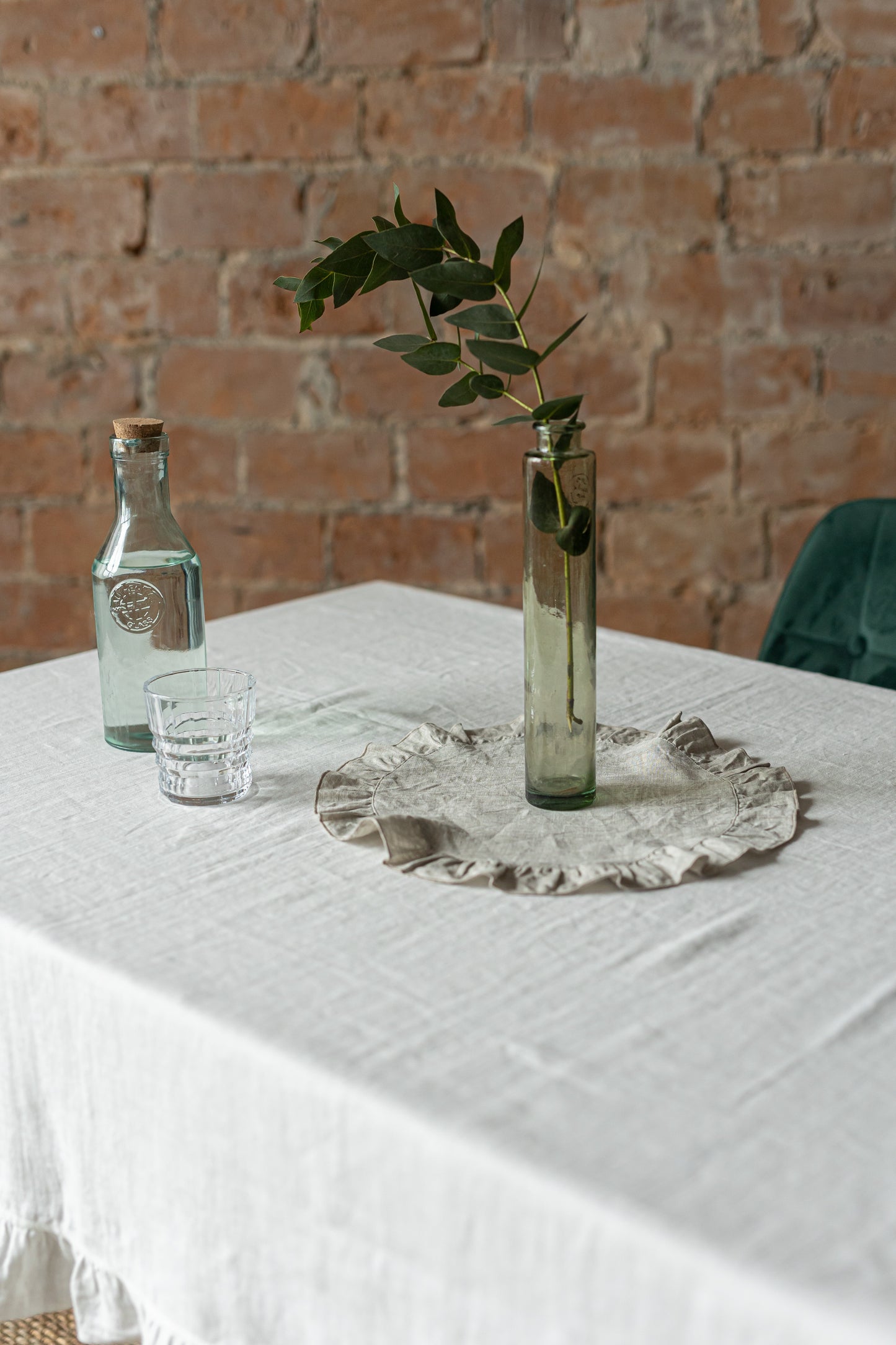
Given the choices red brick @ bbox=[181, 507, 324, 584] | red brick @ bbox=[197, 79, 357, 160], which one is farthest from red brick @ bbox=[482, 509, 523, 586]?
red brick @ bbox=[197, 79, 357, 160]

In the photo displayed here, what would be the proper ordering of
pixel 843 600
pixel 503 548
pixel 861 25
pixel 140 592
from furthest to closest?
pixel 503 548 < pixel 861 25 < pixel 843 600 < pixel 140 592

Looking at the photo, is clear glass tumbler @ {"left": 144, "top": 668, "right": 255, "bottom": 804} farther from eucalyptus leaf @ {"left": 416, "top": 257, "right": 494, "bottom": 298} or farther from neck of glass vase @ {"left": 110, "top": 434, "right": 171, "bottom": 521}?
eucalyptus leaf @ {"left": 416, "top": 257, "right": 494, "bottom": 298}

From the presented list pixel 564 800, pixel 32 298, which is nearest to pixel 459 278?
pixel 564 800

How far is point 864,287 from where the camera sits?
2.20 m

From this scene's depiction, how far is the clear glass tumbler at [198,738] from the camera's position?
989 millimetres

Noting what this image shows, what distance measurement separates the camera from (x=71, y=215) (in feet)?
7.99

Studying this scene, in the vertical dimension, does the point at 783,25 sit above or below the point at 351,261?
above

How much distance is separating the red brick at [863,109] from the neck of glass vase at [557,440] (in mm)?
1542

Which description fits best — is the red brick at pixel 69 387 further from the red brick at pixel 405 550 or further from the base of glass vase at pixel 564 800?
the base of glass vase at pixel 564 800

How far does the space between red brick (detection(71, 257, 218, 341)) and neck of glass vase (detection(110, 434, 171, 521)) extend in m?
1.43

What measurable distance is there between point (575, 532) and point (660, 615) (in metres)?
1.55

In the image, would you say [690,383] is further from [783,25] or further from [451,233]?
[451,233]

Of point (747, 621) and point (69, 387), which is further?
point (69, 387)

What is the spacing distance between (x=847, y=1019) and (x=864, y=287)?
5.88 feet
